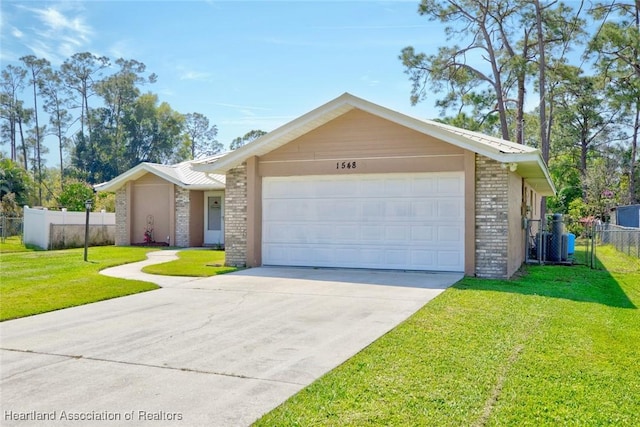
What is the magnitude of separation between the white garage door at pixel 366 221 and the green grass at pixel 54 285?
4030mm

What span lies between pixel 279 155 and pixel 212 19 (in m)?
3.87

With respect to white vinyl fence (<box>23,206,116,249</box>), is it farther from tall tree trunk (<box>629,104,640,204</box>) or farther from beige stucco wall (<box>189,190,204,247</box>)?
tall tree trunk (<box>629,104,640,204</box>)

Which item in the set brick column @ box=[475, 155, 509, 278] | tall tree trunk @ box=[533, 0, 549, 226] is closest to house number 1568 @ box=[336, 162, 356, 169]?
brick column @ box=[475, 155, 509, 278]

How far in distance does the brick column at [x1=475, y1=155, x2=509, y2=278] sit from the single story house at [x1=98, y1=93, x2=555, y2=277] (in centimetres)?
2

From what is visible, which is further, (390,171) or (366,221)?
(366,221)

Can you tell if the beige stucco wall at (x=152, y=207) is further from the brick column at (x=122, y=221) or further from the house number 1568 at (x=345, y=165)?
the house number 1568 at (x=345, y=165)

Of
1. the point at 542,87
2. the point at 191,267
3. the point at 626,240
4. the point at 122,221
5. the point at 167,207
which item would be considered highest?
the point at 542,87

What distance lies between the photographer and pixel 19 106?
54.2m

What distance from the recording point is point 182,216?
2122 cm

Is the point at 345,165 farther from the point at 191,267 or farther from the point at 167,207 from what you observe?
the point at 167,207

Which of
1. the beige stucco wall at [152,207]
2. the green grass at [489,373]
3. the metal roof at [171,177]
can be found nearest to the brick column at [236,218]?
the metal roof at [171,177]

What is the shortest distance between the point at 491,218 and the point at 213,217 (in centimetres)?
1311

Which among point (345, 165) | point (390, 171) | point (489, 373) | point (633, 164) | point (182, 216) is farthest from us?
point (633, 164)

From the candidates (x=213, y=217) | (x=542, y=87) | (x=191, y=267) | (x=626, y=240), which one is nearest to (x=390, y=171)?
(x=191, y=267)
